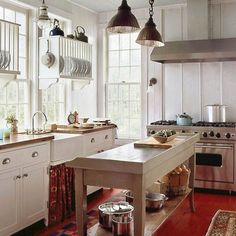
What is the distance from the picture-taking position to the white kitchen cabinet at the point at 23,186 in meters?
3.47

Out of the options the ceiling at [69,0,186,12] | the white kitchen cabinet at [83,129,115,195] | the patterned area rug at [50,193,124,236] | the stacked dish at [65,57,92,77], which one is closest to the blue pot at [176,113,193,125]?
the white kitchen cabinet at [83,129,115,195]

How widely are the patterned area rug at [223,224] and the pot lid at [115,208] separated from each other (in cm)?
117

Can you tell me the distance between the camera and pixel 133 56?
21.5 feet

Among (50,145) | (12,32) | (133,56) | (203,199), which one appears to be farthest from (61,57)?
(203,199)

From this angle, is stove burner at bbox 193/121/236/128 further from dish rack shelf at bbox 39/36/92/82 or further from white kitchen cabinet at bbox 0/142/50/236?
white kitchen cabinet at bbox 0/142/50/236

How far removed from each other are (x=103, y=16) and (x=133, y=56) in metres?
0.94

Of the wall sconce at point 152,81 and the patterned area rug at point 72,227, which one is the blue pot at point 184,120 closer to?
the wall sconce at point 152,81

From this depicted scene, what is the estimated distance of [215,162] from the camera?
5.47 meters

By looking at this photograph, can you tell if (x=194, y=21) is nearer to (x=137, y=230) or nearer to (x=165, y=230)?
(x=165, y=230)

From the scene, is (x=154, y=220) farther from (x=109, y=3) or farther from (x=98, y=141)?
(x=109, y=3)

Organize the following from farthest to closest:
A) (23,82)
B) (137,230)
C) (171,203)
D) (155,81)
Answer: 1. (155,81)
2. (23,82)
3. (171,203)
4. (137,230)

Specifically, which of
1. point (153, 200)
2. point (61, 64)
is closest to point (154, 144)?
point (153, 200)

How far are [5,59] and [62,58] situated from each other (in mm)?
1136

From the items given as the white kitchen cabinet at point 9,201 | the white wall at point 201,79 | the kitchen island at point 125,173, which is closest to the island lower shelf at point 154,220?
the kitchen island at point 125,173
